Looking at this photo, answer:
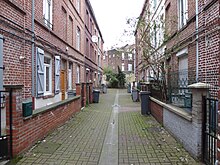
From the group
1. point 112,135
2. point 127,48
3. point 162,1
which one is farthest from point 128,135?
point 162,1

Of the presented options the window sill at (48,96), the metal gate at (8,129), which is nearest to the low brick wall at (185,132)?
the metal gate at (8,129)

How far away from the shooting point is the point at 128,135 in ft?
23.1

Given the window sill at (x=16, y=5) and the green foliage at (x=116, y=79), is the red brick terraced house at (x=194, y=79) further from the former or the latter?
the green foliage at (x=116, y=79)

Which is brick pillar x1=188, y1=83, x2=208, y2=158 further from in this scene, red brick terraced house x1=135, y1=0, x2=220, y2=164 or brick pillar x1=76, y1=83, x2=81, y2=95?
brick pillar x1=76, y1=83, x2=81, y2=95

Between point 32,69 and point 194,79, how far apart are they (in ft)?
19.1

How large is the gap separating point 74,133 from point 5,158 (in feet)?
9.26

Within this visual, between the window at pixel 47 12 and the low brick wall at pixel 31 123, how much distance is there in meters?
4.07

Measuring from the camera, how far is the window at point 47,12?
10191 mm

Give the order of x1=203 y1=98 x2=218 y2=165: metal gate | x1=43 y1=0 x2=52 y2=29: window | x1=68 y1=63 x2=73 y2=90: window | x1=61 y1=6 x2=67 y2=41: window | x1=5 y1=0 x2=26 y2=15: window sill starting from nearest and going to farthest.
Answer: x1=203 y1=98 x2=218 y2=165: metal gate, x1=5 y1=0 x2=26 y2=15: window sill, x1=43 y1=0 x2=52 y2=29: window, x1=61 y1=6 x2=67 y2=41: window, x1=68 y1=63 x2=73 y2=90: window

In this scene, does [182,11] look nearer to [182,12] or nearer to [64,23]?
[182,12]

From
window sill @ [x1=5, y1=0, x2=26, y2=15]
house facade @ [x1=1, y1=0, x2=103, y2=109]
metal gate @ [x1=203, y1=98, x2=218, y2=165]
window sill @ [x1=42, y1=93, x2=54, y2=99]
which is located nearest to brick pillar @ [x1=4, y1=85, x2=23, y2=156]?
house facade @ [x1=1, y1=0, x2=103, y2=109]

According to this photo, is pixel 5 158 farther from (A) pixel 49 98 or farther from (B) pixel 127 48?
(B) pixel 127 48

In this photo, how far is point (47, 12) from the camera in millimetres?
10641

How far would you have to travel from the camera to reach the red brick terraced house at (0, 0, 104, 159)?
4.85 meters
